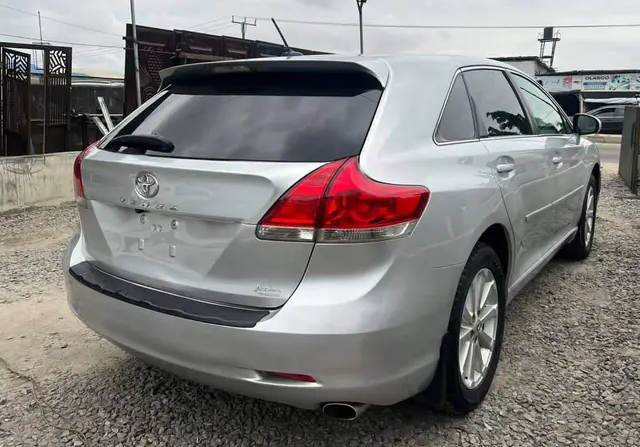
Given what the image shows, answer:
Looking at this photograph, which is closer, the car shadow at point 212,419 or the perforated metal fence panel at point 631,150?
the car shadow at point 212,419

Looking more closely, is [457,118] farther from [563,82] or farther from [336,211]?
[563,82]

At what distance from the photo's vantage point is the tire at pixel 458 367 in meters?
2.41

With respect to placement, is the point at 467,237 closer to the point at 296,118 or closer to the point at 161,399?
the point at 296,118

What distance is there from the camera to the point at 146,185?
2.36 m

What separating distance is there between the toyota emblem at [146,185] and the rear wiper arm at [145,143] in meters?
0.15

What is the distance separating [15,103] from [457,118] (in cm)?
803

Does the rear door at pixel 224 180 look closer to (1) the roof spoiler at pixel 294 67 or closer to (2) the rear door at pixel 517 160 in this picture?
(1) the roof spoiler at pixel 294 67

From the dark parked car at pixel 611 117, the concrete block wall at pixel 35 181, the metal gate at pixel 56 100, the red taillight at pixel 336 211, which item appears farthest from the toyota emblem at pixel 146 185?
the dark parked car at pixel 611 117

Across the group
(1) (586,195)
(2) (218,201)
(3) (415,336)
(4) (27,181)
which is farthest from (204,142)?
(4) (27,181)

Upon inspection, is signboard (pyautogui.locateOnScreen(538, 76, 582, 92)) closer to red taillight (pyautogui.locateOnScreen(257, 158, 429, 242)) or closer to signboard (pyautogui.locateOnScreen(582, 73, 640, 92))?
signboard (pyautogui.locateOnScreen(582, 73, 640, 92))

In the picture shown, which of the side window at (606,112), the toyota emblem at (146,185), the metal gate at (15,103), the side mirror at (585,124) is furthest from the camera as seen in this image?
the side window at (606,112)

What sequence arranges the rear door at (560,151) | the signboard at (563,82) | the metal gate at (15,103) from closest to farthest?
1. the rear door at (560,151)
2. the metal gate at (15,103)
3. the signboard at (563,82)

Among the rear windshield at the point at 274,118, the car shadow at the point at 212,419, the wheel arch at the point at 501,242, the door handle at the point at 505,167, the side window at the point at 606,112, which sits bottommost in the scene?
the car shadow at the point at 212,419

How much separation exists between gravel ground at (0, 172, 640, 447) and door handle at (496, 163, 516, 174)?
108 cm
